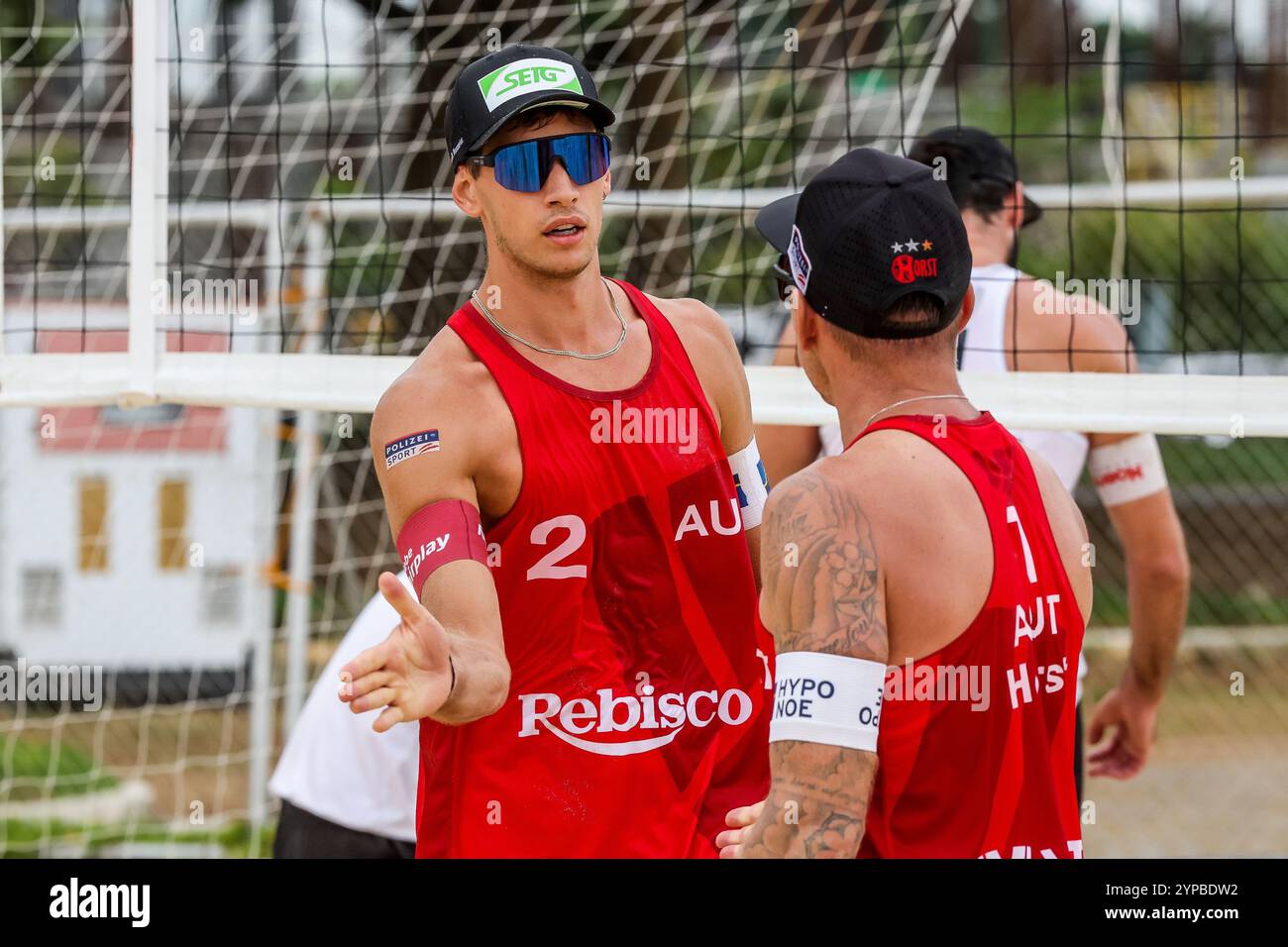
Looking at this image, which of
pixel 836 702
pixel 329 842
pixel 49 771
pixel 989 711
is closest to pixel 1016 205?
pixel 989 711

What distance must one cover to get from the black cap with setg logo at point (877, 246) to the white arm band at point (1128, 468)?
2.28 meters

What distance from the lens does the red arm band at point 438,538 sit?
9.43ft

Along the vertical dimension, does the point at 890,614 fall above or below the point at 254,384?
below

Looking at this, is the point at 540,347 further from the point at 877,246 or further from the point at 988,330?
the point at 988,330

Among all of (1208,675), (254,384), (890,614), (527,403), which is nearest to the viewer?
(890,614)

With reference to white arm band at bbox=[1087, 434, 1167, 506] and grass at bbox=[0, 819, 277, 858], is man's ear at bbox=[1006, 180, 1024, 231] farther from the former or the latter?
grass at bbox=[0, 819, 277, 858]

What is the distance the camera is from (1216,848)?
8352mm

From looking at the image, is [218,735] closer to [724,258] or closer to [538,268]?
[724,258]

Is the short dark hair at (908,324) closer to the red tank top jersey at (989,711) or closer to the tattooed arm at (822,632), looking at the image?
the red tank top jersey at (989,711)

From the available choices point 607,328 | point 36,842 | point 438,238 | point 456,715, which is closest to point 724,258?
point 438,238

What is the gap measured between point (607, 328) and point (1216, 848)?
6387 mm

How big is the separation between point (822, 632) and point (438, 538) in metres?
0.90

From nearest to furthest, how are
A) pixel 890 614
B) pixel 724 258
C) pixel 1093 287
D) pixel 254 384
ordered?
1. pixel 890 614
2. pixel 254 384
3. pixel 724 258
4. pixel 1093 287
